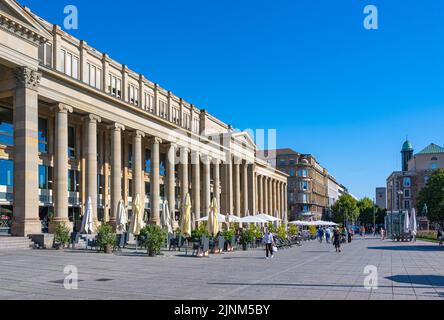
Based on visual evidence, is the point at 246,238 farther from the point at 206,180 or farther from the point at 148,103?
the point at 206,180

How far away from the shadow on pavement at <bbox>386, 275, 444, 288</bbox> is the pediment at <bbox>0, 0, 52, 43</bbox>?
2736 centimetres

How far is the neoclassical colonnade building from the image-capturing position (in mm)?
31188

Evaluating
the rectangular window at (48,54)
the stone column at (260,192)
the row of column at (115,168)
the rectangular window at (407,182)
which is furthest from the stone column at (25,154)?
the rectangular window at (407,182)

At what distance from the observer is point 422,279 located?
56.3ft

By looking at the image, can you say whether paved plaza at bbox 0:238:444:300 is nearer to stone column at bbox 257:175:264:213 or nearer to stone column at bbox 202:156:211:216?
stone column at bbox 202:156:211:216

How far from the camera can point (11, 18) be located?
30109 millimetres

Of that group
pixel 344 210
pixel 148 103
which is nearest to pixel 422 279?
pixel 148 103

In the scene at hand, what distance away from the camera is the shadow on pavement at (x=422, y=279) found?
53.0 feet

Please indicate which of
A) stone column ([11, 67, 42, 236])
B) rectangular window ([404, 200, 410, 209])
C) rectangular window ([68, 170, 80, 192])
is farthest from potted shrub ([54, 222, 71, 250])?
rectangular window ([404, 200, 410, 209])

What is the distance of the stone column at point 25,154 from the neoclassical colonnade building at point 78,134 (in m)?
0.07

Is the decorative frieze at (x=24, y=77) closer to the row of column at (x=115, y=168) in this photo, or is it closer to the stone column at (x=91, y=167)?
the row of column at (x=115, y=168)

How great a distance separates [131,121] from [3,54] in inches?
720

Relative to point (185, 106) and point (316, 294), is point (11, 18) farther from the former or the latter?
point (185, 106)

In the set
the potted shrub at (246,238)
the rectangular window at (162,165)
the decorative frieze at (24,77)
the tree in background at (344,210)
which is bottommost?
the tree in background at (344,210)
